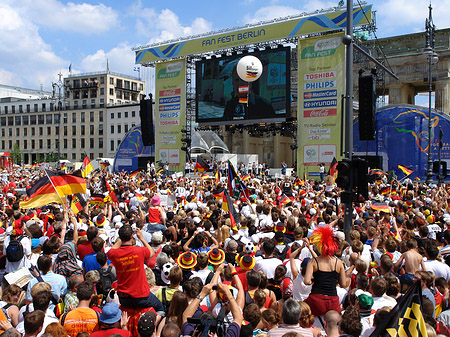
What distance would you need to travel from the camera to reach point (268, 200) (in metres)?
13.3

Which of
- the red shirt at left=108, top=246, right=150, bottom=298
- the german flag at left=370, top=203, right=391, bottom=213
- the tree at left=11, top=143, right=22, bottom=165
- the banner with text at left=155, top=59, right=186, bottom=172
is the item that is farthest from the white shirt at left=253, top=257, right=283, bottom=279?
the tree at left=11, top=143, right=22, bottom=165

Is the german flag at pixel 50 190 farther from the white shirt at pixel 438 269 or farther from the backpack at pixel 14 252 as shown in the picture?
the white shirt at pixel 438 269

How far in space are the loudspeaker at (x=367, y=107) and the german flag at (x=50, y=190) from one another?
1785 cm

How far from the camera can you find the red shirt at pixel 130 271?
5074mm

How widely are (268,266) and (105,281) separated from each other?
2301mm

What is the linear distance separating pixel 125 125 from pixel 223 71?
49.8m

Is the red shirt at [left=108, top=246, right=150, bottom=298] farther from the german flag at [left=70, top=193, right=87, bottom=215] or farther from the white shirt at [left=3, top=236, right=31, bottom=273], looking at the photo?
the german flag at [left=70, top=193, right=87, bottom=215]

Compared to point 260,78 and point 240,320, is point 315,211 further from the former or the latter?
point 260,78

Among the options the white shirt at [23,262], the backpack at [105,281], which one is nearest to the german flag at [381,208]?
the backpack at [105,281]

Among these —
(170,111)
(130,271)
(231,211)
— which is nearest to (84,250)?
(130,271)

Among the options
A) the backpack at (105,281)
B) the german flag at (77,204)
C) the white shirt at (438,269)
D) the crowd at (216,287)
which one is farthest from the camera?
the german flag at (77,204)

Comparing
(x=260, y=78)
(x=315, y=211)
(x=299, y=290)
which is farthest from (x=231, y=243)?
(x=260, y=78)

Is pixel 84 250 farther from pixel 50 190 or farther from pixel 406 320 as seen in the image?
pixel 406 320

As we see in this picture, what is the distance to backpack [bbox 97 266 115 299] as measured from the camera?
588 centimetres
